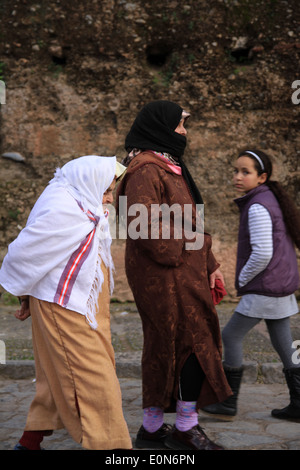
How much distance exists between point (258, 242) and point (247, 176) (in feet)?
1.57

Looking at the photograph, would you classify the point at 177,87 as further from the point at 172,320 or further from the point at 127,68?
the point at 172,320

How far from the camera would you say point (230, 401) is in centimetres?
379

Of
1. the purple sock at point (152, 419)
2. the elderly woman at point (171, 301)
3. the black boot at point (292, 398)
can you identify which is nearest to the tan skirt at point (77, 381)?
the elderly woman at point (171, 301)

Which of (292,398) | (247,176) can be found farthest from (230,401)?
(247,176)

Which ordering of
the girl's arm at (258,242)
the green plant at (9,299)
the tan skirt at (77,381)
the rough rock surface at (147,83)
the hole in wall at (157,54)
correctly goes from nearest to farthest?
1. the tan skirt at (77,381)
2. the girl's arm at (258,242)
3. the green plant at (9,299)
4. the rough rock surface at (147,83)
5. the hole in wall at (157,54)

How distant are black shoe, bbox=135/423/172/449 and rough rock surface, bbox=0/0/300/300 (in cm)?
397

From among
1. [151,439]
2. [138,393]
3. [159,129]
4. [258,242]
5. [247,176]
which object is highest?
[159,129]

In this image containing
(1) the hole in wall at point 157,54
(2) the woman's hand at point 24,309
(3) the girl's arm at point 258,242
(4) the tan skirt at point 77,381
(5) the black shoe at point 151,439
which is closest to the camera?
(4) the tan skirt at point 77,381

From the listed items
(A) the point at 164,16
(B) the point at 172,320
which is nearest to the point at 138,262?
(B) the point at 172,320

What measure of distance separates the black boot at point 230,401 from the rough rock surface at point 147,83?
3.48m

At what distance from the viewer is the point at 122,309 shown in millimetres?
6918

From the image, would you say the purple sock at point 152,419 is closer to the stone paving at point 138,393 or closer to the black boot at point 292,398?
the stone paving at point 138,393

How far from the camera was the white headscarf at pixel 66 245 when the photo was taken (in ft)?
9.32

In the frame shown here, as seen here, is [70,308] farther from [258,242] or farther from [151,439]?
[258,242]
